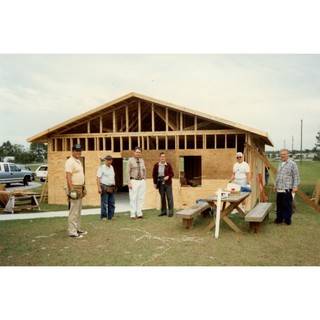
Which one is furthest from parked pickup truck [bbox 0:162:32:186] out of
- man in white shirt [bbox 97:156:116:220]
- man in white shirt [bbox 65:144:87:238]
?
man in white shirt [bbox 65:144:87:238]

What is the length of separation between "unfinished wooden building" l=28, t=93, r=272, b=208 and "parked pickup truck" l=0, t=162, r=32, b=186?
836 centimetres

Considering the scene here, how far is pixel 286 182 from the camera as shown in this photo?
9766 mm

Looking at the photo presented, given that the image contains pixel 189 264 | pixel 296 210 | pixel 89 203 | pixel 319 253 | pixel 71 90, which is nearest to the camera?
pixel 189 264

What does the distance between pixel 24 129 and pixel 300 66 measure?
21.5 feet

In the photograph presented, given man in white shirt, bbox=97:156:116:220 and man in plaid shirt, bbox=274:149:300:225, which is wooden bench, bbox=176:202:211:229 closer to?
man in plaid shirt, bbox=274:149:300:225

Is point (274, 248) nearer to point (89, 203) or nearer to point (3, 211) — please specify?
point (89, 203)

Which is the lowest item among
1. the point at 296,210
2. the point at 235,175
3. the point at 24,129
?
the point at 296,210

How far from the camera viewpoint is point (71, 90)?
9227 mm

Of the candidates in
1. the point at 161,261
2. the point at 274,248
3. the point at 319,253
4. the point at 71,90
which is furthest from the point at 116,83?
the point at 319,253

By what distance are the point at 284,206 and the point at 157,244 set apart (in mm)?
3828

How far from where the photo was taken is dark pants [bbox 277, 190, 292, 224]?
32.1 feet

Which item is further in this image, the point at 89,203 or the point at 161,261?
the point at 89,203

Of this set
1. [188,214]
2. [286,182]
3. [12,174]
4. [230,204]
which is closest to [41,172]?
[12,174]

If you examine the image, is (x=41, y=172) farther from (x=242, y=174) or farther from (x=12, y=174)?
(x=242, y=174)
